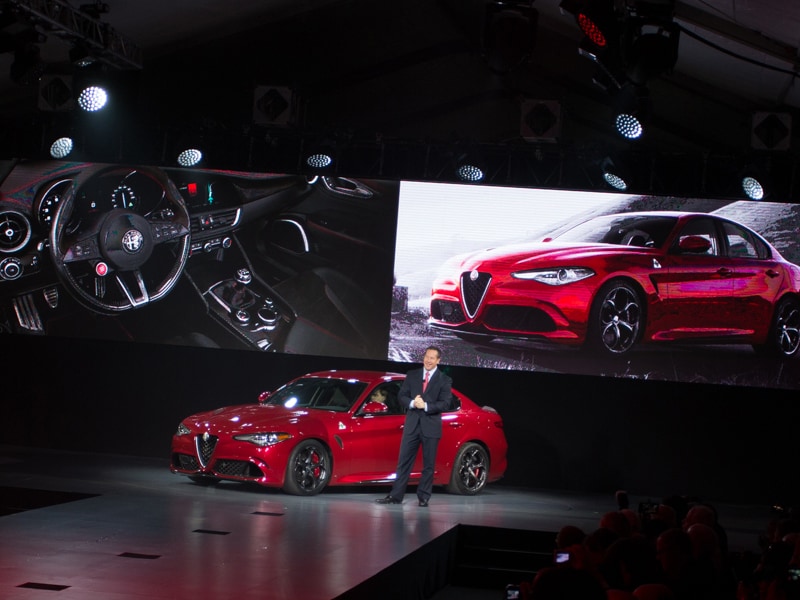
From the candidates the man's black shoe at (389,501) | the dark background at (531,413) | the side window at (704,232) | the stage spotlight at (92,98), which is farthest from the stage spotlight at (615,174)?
the stage spotlight at (92,98)

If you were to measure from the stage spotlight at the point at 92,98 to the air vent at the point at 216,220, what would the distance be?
69.8 inches

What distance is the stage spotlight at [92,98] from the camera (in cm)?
1286

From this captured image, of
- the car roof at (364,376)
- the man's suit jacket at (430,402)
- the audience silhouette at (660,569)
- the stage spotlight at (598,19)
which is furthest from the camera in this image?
the car roof at (364,376)

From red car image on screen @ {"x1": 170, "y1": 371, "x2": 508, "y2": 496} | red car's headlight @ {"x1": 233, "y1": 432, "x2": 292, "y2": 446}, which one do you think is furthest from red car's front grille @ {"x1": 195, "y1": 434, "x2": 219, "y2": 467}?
red car's headlight @ {"x1": 233, "y1": 432, "x2": 292, "y2": 446}

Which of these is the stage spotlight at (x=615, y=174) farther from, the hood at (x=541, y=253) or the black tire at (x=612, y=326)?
the black tire at (x=612, y=326)

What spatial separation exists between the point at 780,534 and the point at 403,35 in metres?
10.2

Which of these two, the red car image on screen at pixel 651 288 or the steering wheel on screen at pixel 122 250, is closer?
the red car image on screen at pixel 651 288

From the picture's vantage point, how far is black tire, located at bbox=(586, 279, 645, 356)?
12.6 metres

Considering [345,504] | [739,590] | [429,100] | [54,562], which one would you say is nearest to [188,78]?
[429,100]

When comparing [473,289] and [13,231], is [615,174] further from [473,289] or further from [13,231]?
[13,231]

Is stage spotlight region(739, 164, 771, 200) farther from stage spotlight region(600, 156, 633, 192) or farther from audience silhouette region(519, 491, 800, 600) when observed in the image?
audience silhouette region(519, 491, 800, 600)

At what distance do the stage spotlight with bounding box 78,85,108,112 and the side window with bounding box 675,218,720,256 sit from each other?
719 centimetres

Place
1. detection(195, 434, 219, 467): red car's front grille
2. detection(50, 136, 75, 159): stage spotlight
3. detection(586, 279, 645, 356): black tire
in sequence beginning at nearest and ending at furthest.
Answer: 1. detection(195, 434, 219, 467): red car's front grille
2. detection(586, 279, 645, 356): black tire
3. detection(50, 136, 75, 159): stage spotlight

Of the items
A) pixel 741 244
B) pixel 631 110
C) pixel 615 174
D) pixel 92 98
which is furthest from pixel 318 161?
pixel 741 244
